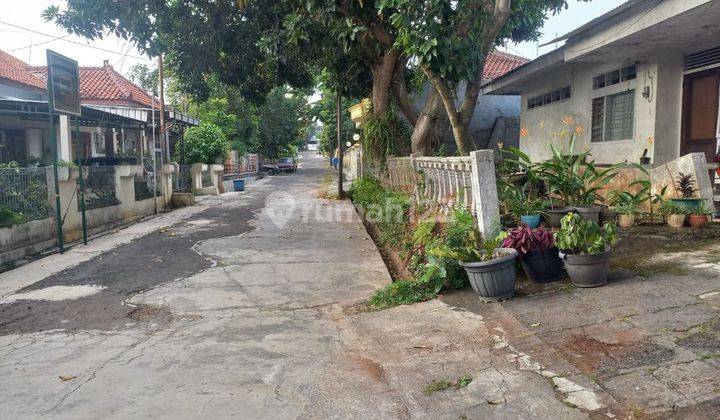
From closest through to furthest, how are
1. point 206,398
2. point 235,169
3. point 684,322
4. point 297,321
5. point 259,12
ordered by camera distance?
1. point 206,398
2. point 684,322
3. point 297,321
4. point 259,12
5. point 235,169

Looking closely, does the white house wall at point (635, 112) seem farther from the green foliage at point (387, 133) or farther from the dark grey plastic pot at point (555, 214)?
the green foliage at point (387, 133)

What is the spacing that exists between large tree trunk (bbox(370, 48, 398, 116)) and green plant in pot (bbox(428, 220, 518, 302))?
6.65m

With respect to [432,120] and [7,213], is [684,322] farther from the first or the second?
[7,213]

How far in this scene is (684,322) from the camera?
3699mm

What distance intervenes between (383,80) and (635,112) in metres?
5.08

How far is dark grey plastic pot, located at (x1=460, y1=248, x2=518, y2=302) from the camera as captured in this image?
15.6ft

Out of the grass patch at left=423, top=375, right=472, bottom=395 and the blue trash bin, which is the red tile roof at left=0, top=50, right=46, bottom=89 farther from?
the grass patch at left=423, top=375, right=472, bottom=395

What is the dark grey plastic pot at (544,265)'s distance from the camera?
5000 millimetres

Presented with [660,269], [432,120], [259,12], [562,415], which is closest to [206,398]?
[562,415]

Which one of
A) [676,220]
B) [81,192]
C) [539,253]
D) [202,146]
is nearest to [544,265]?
[539,253]

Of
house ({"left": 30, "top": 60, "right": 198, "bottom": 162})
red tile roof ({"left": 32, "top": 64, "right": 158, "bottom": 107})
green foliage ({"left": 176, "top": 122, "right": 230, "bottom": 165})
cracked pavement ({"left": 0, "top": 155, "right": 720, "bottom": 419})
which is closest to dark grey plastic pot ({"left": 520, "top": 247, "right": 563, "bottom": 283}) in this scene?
cracked pavement ({"left": 0, "top": 155, "right": 720, "bottom": 419})

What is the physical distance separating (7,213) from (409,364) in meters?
7.42

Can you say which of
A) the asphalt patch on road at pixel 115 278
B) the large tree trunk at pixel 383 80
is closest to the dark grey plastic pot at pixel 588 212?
the asphalt patch on road at pixel 115 278

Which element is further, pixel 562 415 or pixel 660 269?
pixel 660 269
